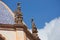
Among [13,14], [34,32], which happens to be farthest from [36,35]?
[13,14]

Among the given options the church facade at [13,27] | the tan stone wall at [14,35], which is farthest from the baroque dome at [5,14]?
the tan stone wall at [14,35]

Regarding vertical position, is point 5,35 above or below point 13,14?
below

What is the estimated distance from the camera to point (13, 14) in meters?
27.5

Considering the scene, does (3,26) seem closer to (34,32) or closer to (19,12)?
(19,12)

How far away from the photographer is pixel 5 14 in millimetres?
27016

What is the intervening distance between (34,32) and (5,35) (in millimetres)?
4496

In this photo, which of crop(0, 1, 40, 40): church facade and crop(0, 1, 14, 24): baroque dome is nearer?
crop(0, 1, 40, 40): church facade

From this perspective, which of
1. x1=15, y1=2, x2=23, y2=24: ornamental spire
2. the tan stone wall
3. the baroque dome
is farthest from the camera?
the baroque dome

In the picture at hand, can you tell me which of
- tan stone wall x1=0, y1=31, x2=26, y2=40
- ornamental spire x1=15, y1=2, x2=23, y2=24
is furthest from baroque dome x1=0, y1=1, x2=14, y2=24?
tan stone wall x1=0, y1=31, x2=26, y2=40

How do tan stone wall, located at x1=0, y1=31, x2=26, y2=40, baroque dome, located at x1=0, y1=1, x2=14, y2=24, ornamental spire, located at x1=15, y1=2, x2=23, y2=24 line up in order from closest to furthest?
tan stone wall, located at x1=0, y1=31, x2=26, y2=40 → ornamental spire, located at x1=15, y1=2, x2=23, y2=24 → baroque dome, located at x1=0, y1=1, x2=14, y2=24

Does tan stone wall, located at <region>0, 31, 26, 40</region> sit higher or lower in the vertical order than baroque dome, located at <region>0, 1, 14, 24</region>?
lower

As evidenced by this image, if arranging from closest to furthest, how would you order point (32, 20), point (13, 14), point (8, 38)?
point (8, 38) < point (13, 14) < point (32, 20)

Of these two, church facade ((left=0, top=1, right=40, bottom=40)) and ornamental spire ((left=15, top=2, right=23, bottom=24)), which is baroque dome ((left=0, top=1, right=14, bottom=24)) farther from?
ornamental spire ((left=15, top=2, right=23, bottom=24))

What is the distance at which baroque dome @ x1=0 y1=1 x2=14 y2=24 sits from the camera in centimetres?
2616
